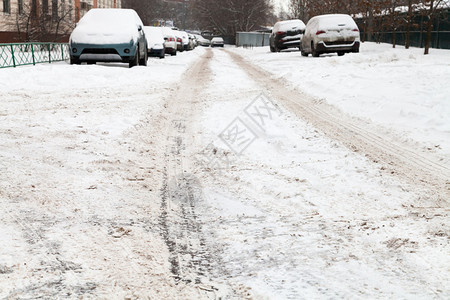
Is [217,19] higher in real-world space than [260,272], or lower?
higher

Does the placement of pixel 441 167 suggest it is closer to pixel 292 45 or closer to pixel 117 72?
pixel 117 72

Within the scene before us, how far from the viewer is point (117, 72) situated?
39.9ft

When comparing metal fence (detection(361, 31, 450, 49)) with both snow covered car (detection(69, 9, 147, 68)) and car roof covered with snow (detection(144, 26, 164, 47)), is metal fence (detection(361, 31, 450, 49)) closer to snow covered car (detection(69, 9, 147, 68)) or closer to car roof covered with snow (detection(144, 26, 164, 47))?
car roof covered with snow (detection(144, 26, 164, 47))

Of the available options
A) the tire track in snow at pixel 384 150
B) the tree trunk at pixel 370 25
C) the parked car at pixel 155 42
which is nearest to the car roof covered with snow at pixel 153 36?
the parked car at pixel 155 42

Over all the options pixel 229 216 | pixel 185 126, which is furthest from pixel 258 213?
pixel 185 126

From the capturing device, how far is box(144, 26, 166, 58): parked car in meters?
22.1

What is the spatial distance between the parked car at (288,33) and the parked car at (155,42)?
315 inches

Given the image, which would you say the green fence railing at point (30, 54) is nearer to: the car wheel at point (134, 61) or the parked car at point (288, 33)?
the car wheel at point (134, 61)

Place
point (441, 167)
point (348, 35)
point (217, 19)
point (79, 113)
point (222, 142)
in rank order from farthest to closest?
point (217, 19) → point (348, 35) → point (79, 113) → point (222, 142) → point (441, 167)

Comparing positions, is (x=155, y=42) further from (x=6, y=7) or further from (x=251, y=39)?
(x=251, y=39)

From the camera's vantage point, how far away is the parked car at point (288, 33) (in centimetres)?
2622

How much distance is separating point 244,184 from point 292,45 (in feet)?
79.6

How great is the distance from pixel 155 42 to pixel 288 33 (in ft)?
28.2

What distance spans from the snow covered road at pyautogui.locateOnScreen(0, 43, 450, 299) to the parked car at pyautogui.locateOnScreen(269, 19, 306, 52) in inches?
835
